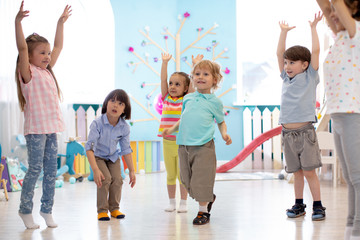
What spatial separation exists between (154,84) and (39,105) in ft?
12.3

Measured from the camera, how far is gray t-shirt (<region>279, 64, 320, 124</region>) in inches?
105

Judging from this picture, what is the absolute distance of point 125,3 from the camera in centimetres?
602

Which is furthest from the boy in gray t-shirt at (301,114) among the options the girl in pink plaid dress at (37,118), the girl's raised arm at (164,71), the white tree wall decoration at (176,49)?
the white tree wall decoration at (176,49)

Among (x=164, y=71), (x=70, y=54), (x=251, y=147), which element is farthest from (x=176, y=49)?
(x=164, y=71)

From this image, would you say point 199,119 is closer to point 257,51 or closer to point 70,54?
point 70,54

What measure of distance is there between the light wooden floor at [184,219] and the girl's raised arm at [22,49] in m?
0.81

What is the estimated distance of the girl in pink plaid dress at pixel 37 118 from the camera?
242 centimetres

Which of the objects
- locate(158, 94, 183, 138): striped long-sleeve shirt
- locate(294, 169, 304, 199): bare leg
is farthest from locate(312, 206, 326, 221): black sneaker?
locate(158, 94, 183, 138): striped long-sleeve shirt

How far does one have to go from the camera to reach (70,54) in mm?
5504

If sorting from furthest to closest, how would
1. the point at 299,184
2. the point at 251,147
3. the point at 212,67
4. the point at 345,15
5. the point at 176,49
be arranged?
1. the point at 176,49
2. the point at 251,147
3. the point at 299,184
4. the point at 212,67
5. the point at 345,15

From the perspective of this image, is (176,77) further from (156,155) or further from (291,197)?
(156,155)

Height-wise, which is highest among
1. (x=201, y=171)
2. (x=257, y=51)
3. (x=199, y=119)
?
(x=257, y=51)

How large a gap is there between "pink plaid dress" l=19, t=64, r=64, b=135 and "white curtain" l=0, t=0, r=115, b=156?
2124mm

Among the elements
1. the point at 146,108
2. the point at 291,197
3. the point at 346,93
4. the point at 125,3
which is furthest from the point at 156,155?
the point at 346,93
